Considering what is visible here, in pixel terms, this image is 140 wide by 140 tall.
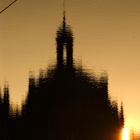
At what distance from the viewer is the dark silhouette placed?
91.1m

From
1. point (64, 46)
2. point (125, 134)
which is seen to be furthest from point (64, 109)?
point (125, 134)

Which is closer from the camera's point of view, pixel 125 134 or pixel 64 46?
pixel 125 134

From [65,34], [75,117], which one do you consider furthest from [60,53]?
[75,117]

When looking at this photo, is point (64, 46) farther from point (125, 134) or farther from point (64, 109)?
point (125, 134)

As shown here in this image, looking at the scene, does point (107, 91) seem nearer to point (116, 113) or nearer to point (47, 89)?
point (116, 113)

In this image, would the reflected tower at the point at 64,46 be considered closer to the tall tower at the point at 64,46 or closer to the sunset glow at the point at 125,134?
the tall tower at the point at 64,46

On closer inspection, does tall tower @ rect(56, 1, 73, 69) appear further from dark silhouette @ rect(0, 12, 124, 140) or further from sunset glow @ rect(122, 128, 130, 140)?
sunset glow @ rect(122, 128, 130, 140)

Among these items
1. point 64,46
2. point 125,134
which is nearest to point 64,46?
point 64,46

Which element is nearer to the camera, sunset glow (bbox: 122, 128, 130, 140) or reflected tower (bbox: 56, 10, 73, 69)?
sunset glow (bbox: 122, 128, 130, 140)

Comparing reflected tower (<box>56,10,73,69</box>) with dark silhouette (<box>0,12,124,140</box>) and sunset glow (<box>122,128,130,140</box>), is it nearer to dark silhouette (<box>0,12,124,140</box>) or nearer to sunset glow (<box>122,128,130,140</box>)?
dark silhouette (<box>0,12,124,140</box>)

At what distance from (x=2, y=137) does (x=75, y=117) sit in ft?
39.4

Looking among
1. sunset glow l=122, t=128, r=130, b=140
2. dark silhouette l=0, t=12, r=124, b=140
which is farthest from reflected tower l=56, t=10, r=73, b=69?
sunset glow l=122, t=128, r=130, b=140

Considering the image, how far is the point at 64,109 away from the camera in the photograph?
3711 inches

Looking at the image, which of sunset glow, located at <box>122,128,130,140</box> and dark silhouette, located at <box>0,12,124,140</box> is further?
dark silhouette, located at <box>0,12,124,140</box>
